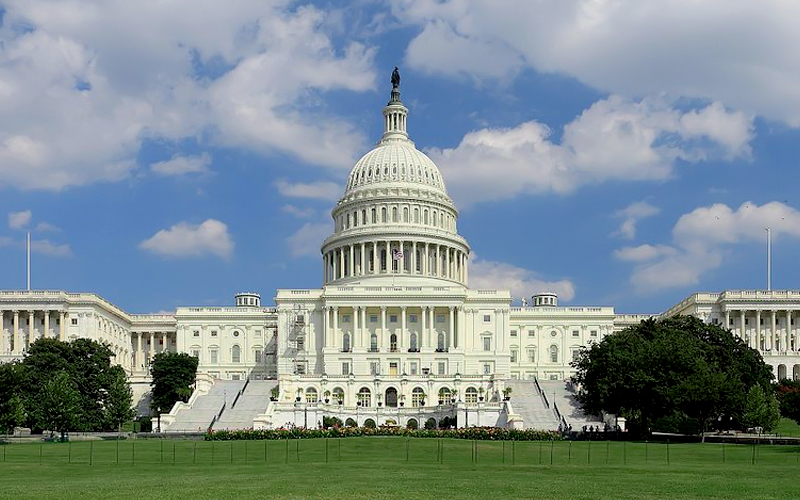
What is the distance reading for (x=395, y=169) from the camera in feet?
575

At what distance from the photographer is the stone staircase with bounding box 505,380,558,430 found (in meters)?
110

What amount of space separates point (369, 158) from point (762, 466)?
126 meters

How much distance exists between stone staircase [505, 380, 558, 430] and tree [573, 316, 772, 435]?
4.30 meters

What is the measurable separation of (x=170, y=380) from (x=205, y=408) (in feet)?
56.6

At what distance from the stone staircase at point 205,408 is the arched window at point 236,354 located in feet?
90.2

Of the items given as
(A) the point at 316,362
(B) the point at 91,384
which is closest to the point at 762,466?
(B) the point at 91,384

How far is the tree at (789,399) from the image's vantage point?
8175 centimetres

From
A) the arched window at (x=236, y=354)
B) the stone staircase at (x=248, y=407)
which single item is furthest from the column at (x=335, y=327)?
the arched window at (x=236, y=354)

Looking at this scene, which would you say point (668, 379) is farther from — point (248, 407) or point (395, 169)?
point (395, 169)

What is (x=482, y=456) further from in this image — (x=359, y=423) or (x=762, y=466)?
(x=359, y=423)

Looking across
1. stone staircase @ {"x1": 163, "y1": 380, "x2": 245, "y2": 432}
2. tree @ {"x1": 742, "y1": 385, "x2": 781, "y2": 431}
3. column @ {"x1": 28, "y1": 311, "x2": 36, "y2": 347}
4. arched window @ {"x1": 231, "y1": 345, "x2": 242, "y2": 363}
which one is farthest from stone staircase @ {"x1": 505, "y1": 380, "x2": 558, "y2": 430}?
column @ {"x1": 28, "y1": 311, "x2": 36, "y2": 347}

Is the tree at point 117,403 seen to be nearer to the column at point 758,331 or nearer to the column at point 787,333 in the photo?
the column at point 758,331

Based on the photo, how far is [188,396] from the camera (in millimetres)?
133125

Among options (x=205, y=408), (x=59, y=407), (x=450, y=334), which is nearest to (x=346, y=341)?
(x=450, y=334)
